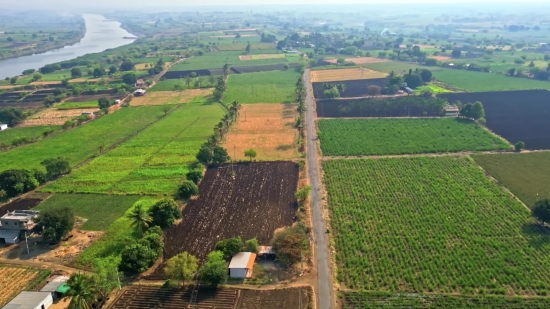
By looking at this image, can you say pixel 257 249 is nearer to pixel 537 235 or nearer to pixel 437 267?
pixel 437 267

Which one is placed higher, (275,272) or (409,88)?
(409,88)

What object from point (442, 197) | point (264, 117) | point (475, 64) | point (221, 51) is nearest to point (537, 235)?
point (442, 197)

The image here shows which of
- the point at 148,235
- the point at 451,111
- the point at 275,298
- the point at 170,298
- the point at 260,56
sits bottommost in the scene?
the point at 170,298

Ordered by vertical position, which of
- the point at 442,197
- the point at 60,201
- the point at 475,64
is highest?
the point at 475,64

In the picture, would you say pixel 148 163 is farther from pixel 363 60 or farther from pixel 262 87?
pixel 363 60

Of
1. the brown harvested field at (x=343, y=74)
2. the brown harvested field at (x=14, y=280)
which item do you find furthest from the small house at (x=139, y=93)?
the brown harvested field at (x=14, y=280)

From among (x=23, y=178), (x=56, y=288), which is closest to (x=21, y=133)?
(x=23, y=178)

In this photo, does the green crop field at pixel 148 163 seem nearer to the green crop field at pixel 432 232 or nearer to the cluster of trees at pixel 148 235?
the cluster of trees at pixel 148 235

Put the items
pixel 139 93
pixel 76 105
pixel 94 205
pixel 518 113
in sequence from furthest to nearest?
pixel 139 93
pixel 76 105
pixel 518 113
pixel 94 205
